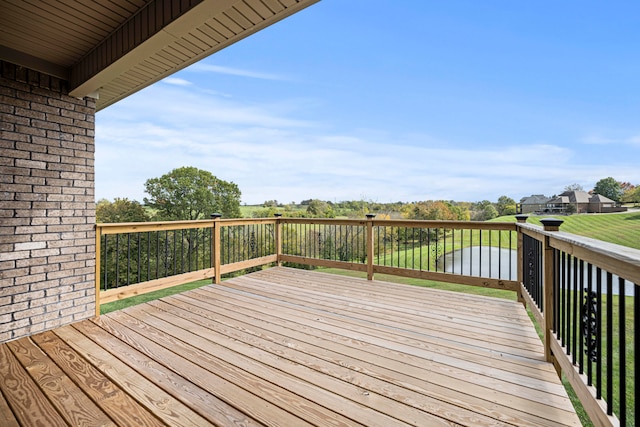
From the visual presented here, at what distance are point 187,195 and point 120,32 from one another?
354 inches

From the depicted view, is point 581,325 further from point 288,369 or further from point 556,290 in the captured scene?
point 288,369

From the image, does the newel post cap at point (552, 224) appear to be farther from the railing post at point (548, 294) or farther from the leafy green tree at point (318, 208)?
the leafy green tree at point (318, 208)

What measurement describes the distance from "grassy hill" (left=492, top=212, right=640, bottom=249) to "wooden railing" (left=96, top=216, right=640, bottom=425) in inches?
9.2

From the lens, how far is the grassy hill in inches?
73.8

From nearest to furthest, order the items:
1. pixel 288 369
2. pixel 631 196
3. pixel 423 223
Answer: pixel 288 369 < pixel 631 196 < pixel 423 223

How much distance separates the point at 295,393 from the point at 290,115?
13873mm

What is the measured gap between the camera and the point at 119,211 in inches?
358

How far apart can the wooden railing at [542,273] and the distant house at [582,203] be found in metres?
0.34

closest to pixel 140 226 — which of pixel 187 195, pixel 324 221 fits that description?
pixel 324 221

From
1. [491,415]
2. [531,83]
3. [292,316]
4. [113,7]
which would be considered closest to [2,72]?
[113,7]

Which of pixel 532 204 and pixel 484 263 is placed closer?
pixel 532 204

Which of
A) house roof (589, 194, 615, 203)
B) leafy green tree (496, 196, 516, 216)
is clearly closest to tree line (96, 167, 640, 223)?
leafy green tree (496, 196, 516, 216)

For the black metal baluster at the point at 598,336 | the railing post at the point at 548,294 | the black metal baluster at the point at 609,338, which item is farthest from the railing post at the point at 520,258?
the black metal baluster at the point at 609,338

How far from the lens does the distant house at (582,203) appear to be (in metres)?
2.43
